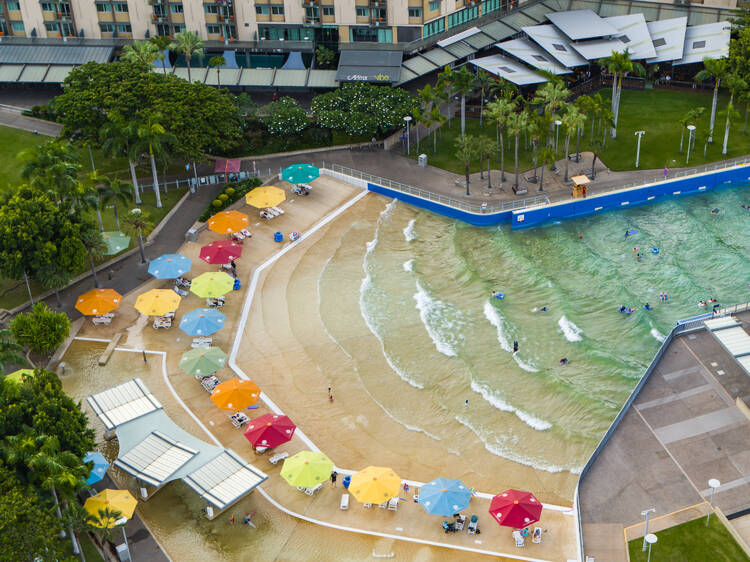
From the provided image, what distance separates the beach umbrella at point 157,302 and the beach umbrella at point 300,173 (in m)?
22.8

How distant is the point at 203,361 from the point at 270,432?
931 cm

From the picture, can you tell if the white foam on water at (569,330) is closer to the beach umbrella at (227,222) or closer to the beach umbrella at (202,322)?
the beach umbrella at (202,322)

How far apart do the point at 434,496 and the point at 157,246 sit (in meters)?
40.7

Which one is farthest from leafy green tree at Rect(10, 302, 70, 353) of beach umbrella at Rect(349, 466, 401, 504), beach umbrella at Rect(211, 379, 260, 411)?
beach umbrella at Rect(349, 466, 401, 504)

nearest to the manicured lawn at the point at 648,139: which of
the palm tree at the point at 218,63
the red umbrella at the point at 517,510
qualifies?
the palm tree at the point at 218,63

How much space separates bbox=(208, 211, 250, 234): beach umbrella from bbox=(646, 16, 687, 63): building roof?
5556 centimetres

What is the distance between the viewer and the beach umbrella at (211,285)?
7419 centimetres

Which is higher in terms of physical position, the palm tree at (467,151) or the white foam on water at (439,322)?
the palm tree at (467,151)

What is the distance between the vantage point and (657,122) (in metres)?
103

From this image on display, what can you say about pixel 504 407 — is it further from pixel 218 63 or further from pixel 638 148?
pixel 218 63

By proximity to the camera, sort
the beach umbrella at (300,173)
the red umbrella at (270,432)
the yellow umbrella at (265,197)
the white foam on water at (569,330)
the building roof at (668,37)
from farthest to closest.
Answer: the building roof at (668,37) < the beach umbrella at (300,173) < the yellow umbrella at (265,197) < the white foam on water at (569,330) < the red umbrella at (270,432)

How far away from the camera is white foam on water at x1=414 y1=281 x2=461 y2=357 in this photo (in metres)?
72.0

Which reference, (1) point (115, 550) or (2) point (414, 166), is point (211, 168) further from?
(1) point (115, 550)

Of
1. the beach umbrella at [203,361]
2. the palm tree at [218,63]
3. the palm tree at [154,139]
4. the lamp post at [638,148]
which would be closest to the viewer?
the beach umbrella at [203,361]
